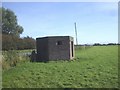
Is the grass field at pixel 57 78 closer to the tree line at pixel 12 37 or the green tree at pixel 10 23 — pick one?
the tree line at pixel 12 37

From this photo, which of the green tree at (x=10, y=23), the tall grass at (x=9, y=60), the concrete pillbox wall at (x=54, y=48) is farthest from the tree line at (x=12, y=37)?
the tall grass at (x=9, y=60)

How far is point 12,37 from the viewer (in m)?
55.6

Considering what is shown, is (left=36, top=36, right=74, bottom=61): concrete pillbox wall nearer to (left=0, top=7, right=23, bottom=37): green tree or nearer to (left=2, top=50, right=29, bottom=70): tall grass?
(left=2, top=50, right=29, bottom=70): tall grass

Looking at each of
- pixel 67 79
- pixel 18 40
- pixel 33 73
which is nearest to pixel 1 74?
pixel 33 73

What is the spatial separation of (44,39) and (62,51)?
6.47 feet

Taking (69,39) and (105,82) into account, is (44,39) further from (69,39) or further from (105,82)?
(105,82)

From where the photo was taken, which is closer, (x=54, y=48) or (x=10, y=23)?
(x=54, y=48)

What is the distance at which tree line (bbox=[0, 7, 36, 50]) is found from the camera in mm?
52250

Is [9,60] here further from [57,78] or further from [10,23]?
[10,23]

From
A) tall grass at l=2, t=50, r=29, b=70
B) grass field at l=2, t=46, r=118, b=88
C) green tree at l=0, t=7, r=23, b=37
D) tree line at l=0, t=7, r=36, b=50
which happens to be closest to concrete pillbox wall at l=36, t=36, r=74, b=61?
tall grass at l=2, t=50, r=29, b=70

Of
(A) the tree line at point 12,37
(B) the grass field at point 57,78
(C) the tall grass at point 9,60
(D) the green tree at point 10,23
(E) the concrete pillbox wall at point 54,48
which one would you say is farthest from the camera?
(D) the green tree at point 10,23

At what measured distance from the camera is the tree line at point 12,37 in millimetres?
52250

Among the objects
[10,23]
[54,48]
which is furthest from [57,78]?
[10,23]

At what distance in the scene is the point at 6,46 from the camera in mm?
52594
